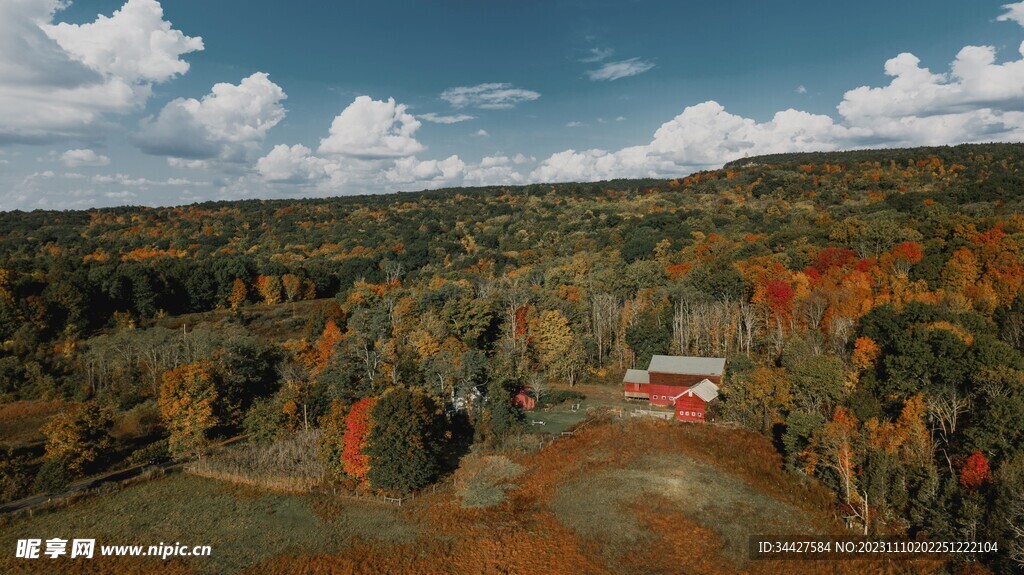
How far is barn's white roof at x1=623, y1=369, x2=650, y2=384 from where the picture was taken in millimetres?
56594

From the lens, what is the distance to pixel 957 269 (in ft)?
178

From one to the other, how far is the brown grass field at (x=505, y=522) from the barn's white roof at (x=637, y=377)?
16.9 m

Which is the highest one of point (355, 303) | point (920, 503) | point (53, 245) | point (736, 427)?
point (53, 245)

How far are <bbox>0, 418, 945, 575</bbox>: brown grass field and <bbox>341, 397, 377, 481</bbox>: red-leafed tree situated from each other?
7.00 feet

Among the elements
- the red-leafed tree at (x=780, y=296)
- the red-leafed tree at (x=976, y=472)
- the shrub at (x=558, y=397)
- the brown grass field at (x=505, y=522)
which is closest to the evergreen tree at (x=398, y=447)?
the brown grass field at (x=505, y=522)

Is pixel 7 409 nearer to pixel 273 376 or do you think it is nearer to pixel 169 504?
pixel 273 376

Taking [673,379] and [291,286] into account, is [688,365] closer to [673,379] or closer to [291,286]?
[673,379]

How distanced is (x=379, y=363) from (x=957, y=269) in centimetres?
6214

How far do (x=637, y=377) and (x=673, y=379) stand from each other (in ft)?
14.0

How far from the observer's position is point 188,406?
148 ft

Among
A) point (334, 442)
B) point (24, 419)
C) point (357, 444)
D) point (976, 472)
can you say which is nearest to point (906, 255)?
point (976, 472)

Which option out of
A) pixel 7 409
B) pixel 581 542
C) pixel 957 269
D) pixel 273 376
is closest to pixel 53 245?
pixel 7 409

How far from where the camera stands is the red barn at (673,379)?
51459 mm

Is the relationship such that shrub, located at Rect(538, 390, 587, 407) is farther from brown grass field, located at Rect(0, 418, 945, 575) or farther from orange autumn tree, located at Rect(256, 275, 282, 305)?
orange autumn tree, located at Rect(256, 275, 282, 305)
